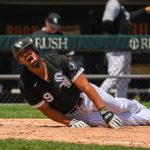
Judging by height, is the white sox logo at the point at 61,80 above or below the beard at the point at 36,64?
below

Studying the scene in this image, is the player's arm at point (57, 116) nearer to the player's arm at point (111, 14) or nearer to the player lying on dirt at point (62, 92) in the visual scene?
the player lying on dirt at point (62, 92)

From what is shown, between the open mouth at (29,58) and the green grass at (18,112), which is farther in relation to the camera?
the green grass at (18,112)

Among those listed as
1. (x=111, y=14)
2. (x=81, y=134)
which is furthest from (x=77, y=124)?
(x=111, y=14)

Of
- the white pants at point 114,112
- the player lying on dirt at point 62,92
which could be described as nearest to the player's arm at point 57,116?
the player lying on dirt at point 62,92

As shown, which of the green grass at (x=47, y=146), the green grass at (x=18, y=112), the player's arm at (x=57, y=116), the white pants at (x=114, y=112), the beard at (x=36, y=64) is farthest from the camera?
the green grass at (x=18, y=112)

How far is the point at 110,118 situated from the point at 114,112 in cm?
55

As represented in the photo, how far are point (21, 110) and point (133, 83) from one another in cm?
309

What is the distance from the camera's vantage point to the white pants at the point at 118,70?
11258 millimetres

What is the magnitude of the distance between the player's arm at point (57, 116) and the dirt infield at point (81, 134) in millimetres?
87

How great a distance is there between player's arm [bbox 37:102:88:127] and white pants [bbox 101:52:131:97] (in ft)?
12.4

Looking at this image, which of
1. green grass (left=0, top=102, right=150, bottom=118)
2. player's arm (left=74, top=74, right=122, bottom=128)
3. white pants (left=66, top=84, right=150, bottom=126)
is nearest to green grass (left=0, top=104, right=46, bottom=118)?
green grass (left=0, top=102, right=150, bottom=118)

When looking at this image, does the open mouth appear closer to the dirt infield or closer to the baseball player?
the dirt infield

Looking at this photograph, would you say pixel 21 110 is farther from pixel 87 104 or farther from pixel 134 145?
pixel 134 145

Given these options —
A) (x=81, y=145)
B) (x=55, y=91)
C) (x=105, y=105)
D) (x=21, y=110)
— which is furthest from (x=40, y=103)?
(x=21, y=110)
